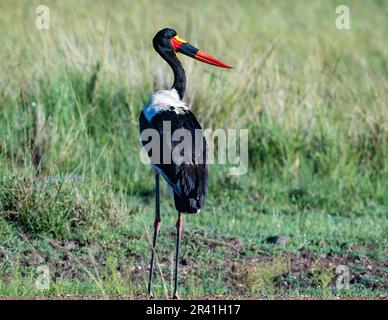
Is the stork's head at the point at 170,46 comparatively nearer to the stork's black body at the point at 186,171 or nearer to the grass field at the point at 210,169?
the stork's black body at the point at 186,171

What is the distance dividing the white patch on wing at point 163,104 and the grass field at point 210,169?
0.92 m

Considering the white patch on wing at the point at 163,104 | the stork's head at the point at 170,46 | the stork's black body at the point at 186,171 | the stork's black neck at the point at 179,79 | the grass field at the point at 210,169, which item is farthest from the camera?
the stork's head at the point at 170,46

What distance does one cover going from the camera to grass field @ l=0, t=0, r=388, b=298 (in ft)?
22.6

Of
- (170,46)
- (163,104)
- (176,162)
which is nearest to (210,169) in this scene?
(170,46)

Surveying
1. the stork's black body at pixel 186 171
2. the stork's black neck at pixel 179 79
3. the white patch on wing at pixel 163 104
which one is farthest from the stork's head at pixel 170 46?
the stork's black body at pixel 186 171

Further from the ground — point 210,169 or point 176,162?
point 176,162

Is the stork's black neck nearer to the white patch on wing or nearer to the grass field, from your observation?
the white patch on wing

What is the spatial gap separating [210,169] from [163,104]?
2367 millimetres

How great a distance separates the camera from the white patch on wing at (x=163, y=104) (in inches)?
263

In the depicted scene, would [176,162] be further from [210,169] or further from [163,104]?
[210,169]

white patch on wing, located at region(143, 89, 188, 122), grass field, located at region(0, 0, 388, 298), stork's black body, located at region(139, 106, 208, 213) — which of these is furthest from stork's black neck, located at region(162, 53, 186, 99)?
grass field, located at region(0, 0, 388, 298)

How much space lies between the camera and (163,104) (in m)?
6.77

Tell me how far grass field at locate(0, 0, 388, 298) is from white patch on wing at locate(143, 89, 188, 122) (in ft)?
3.03
